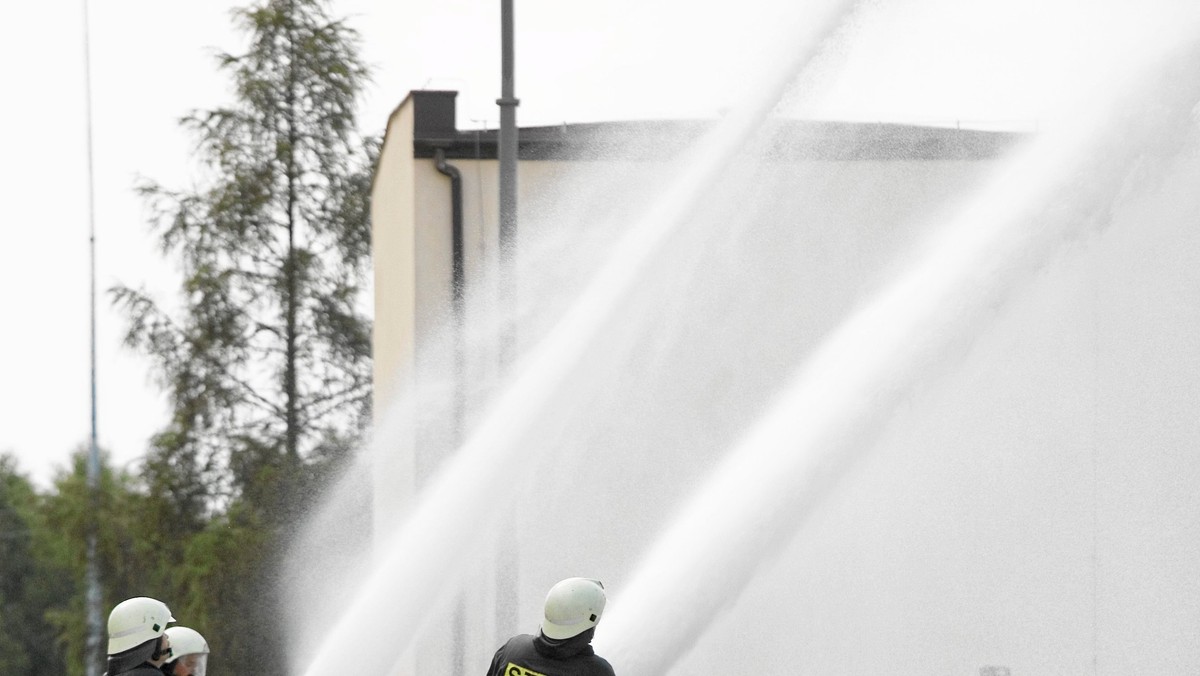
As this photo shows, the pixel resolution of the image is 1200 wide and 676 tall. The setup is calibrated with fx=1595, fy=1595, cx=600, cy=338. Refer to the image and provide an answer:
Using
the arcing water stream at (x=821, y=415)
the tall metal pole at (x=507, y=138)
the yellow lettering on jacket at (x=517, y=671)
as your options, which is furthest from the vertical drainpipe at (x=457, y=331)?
the yellow lettering on jacket at (x=517, y=671)

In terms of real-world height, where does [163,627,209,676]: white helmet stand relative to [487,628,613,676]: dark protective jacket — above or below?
below

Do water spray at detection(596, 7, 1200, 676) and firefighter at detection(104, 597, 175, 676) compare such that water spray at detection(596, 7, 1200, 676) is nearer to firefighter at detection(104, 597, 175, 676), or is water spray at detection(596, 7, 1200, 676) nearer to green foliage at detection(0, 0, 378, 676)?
firefighter at detection(104, 597, 175, 676)

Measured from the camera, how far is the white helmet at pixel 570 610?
4.89m

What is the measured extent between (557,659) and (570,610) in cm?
16

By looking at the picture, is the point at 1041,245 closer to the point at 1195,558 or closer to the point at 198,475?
the point at 1195,558

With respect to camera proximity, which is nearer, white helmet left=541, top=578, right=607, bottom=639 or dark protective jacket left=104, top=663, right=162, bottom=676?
white helmet left=541, top=578, right=607, bottom=639

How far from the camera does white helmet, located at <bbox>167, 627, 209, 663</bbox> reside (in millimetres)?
5402

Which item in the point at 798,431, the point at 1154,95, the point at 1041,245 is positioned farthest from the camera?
the point at 1154,95

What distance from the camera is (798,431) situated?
7219mm

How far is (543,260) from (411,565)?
513 centimetres

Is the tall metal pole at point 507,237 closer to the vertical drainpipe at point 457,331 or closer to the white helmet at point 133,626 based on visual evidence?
the vertical drainpipe at point 457,331

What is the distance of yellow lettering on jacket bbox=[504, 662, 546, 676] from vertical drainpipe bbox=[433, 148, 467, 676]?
778 centimetres

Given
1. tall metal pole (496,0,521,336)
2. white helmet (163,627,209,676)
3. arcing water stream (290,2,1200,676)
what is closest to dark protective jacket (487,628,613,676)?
arcing water stream (290,2,1200,676)

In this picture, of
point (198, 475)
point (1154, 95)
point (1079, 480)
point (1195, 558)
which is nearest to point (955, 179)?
point (1079, 480)
